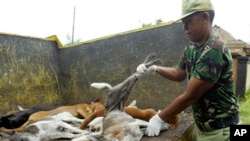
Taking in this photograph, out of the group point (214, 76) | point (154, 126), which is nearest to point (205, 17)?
point (214, 76)

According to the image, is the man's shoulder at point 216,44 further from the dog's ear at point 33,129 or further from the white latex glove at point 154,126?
the dog's ear at point 33,129

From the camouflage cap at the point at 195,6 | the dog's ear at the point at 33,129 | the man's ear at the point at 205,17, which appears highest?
the camouflage cap at the point at 195,6

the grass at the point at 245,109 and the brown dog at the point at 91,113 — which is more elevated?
the brown dog at the point at 91,113

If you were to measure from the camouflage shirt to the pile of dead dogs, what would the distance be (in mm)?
548

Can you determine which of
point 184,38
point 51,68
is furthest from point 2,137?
point 184,38

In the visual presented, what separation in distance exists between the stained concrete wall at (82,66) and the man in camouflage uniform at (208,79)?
150 cm

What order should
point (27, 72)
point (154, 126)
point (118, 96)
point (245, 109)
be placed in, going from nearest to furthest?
1. point (154, 126)
2. point (118, 96)
3. point (27, 72)
4. point (245, 109)

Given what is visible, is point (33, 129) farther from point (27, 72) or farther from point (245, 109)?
point (245, 109)

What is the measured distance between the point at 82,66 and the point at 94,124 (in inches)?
62.3

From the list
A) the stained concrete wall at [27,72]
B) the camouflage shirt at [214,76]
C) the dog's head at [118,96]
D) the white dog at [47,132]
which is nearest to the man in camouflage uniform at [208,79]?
the camouflage shirt at [214,76]

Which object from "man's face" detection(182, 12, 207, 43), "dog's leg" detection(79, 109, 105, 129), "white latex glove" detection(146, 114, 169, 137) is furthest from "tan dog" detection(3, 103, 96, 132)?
"man's face" detection(182, 12, 207, 43)

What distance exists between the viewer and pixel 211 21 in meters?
2.13

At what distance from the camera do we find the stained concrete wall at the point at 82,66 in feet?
12.1

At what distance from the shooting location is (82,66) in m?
4.29
